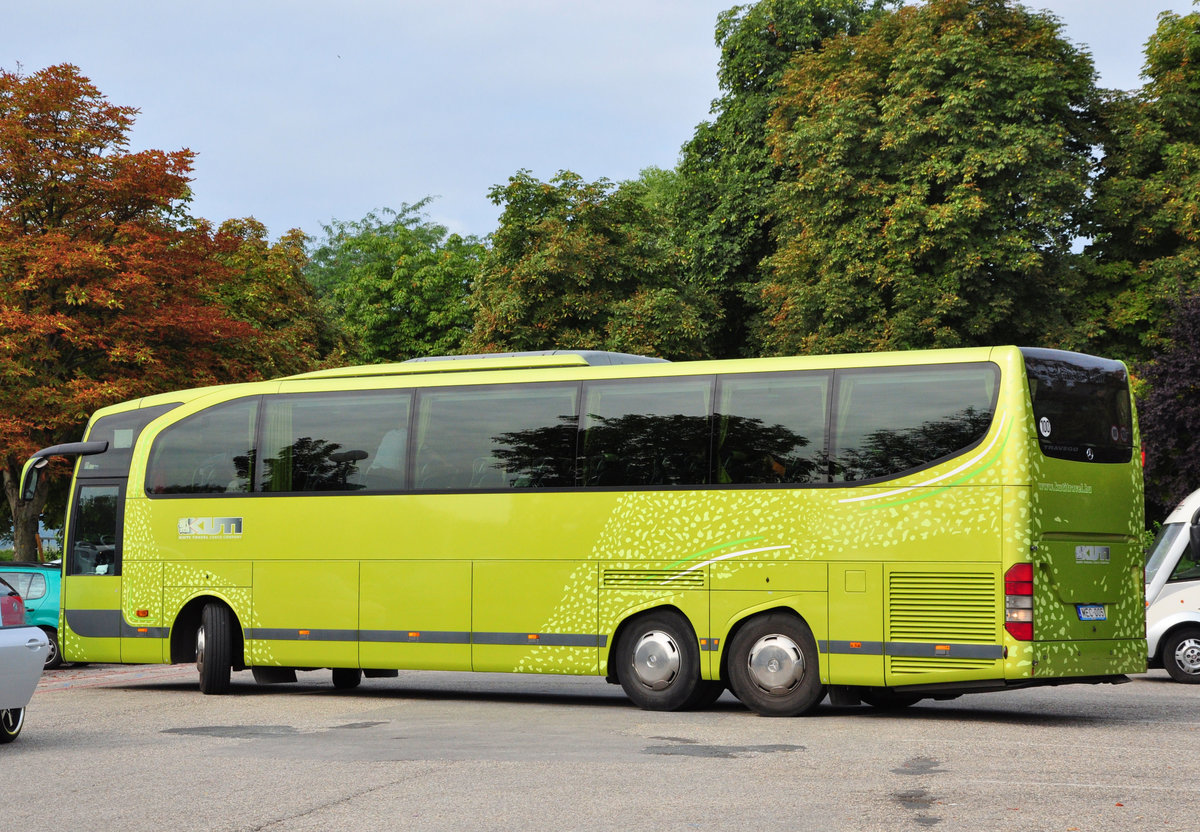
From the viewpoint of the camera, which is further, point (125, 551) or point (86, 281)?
point (86, 281)

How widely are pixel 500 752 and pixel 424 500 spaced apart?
5283 millimetres

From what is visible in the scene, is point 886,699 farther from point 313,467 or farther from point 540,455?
point 313,467

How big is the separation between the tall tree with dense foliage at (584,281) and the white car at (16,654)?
26.2 meters

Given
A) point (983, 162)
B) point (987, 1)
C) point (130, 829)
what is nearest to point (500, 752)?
point (130, 829)

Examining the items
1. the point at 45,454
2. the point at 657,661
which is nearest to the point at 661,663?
the point at 657,661

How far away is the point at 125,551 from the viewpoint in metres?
18.4

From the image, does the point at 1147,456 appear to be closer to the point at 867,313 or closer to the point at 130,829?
the point at 867,313

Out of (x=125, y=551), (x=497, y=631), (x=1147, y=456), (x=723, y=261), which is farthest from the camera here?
(x=723, y=261)

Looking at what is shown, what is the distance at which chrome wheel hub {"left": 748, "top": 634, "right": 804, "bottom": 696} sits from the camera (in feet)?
46.9

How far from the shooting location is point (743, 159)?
145 ft

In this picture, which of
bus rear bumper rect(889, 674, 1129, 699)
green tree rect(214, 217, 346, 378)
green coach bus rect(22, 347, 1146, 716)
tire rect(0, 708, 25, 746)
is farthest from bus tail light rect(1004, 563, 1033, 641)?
green tree rect(214, 217, 346, 378)

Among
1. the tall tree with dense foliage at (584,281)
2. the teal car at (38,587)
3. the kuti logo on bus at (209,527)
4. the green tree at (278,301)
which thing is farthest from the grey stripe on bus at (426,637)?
the tall tree with dense foliage at (584,281)

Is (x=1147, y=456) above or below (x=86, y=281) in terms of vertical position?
below

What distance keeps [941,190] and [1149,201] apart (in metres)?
5.51
